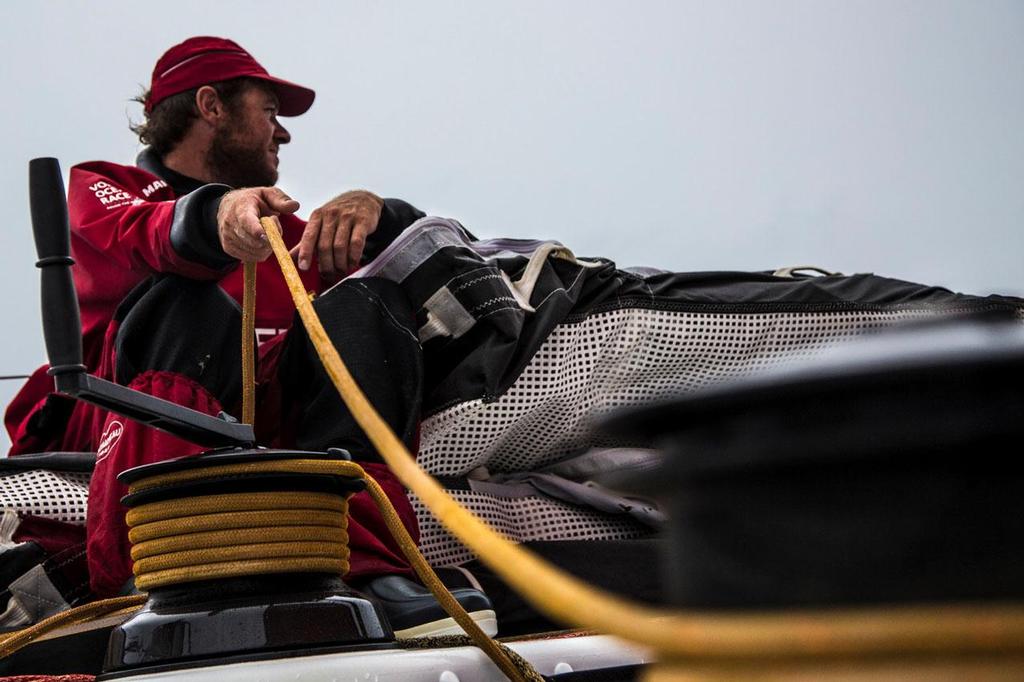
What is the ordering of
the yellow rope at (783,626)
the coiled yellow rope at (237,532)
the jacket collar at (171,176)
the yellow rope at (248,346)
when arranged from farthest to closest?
the jacket collar at (171,176) → the yellow rope at (248,346) → the coiled yellow rope at (237,532) → the yellow rope at (783,626)

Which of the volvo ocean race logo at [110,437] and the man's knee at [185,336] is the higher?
the man's knee at [185,336]

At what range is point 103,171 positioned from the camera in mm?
1217

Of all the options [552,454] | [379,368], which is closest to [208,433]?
[379,368]

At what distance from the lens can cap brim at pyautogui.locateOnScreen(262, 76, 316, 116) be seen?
1.71 metres

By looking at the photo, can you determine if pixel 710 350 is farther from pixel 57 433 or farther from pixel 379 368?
pixel 57 433

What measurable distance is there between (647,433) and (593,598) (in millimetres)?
44

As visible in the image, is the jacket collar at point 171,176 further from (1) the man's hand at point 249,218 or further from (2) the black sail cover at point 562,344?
(1) the man's hand at point 249,218

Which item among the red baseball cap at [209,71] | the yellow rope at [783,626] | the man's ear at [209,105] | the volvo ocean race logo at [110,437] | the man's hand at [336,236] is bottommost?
the volvo ocean race logo at [110,437]

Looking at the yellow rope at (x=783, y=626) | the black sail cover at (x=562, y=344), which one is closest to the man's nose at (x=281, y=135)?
the black sail cover at (x=562, y=344)

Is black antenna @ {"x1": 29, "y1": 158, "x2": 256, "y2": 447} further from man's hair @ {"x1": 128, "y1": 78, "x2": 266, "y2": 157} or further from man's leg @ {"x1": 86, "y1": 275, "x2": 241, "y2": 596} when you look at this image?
man's hair @ {"x1": 128, "y1": 78, "x2": 266, "y2": 157}

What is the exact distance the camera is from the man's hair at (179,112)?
66.0 inches

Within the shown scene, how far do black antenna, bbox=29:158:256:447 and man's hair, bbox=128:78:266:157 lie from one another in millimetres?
1066

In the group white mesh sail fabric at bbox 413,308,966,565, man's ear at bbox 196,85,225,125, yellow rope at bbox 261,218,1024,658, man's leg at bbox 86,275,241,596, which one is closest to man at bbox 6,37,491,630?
man's leg at bbox 86,275,241,596

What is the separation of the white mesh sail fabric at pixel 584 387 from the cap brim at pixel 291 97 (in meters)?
0.81
